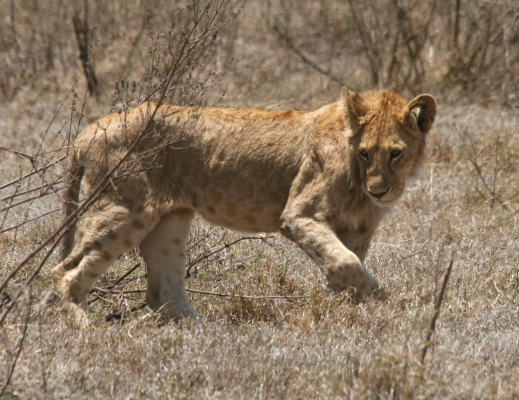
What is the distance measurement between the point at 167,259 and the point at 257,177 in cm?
87

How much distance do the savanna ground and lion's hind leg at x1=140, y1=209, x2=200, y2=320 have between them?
16 centimetres

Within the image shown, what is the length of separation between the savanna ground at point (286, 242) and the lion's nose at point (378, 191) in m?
0.64

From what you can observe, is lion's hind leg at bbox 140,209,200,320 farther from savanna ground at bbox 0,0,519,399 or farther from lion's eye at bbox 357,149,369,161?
lion's eye at bbox 357,149,369,161

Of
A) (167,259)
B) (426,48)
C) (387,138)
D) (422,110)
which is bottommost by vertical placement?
(167,259)

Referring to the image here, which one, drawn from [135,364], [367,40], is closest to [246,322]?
[135,364]

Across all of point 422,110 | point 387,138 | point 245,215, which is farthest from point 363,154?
point 245,215

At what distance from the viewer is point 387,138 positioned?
4.68 m

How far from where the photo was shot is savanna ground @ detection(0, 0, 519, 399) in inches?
135

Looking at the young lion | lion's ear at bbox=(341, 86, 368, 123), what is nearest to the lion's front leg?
the young lion

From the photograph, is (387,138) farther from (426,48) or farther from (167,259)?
(426,48)

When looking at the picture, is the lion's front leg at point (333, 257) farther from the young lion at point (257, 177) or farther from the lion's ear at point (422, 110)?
the lion's ear at point (422, 110)

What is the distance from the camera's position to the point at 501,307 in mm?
4793

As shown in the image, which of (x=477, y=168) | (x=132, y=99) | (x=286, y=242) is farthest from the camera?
(x=477, y=168)

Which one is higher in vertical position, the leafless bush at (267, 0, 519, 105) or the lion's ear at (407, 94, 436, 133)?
the leafless bush at (267, 0, 519, 105)
